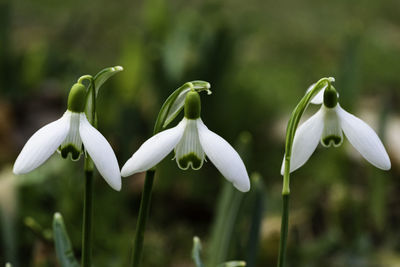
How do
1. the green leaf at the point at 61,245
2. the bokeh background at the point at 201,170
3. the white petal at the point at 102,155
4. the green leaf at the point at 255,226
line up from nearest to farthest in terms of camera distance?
1. the white petal at the point at 102,155
2. the green leaf at the point at 61,245
3. the green leaf at the point at 255,226
4. the bokeh background at the point at 201,170

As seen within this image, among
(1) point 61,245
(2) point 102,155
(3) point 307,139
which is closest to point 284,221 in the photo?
(3) point 307,139

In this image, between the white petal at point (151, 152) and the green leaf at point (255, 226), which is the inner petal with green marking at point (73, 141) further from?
the green leaf at point (255, 226)

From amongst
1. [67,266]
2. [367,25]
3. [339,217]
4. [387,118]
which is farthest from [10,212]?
[367,25]

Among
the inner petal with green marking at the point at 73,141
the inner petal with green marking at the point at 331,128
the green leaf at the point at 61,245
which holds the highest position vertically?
the inner petal with green marking at the point at 331,128

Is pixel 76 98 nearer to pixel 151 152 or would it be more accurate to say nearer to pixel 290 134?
pixel 151 152

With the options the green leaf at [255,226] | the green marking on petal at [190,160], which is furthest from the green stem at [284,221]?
the green leaf at [255,226]

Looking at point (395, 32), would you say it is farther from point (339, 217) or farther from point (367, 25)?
point (339, 217)

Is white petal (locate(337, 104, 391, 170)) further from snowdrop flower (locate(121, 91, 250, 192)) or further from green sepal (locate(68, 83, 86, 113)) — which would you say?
green sepal (locate(68, 83, 86, 113))
